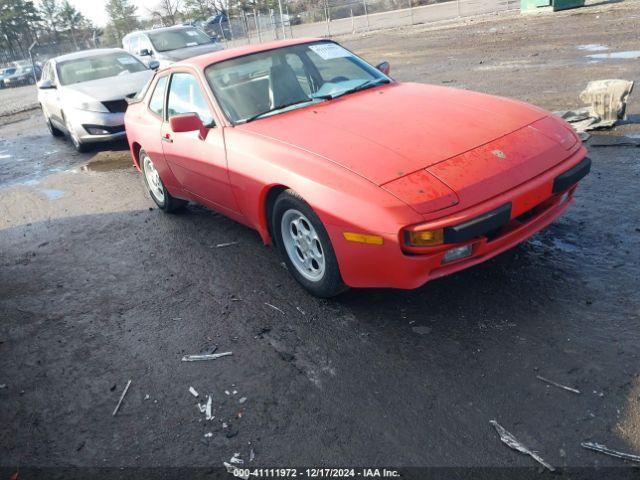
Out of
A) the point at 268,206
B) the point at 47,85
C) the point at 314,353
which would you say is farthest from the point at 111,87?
the point at 314,353

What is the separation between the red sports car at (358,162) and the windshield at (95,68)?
620 centimetres

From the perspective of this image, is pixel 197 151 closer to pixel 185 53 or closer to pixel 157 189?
pixel 157 189

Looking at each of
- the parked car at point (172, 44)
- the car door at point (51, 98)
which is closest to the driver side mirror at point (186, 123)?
the car door at point (51, 98)

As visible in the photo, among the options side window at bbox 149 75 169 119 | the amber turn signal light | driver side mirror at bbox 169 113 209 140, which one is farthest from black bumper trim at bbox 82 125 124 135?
the amber turn signal light

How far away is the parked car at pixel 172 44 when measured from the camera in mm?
13602

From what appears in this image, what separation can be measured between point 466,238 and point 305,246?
3.75 feet

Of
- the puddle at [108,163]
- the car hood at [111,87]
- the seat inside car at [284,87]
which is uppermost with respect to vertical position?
the seat inside car at [284,87]

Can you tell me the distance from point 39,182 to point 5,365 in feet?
17.4

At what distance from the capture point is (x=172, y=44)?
552 inches

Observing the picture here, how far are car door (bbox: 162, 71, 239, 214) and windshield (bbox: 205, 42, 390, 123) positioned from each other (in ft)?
0.62

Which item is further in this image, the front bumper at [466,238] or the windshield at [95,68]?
the windshield at [95,68]

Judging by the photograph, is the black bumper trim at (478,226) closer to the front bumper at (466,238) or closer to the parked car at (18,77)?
the front bumper at (466,238)

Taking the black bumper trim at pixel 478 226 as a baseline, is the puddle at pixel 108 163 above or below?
below

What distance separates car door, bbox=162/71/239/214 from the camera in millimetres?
4094
